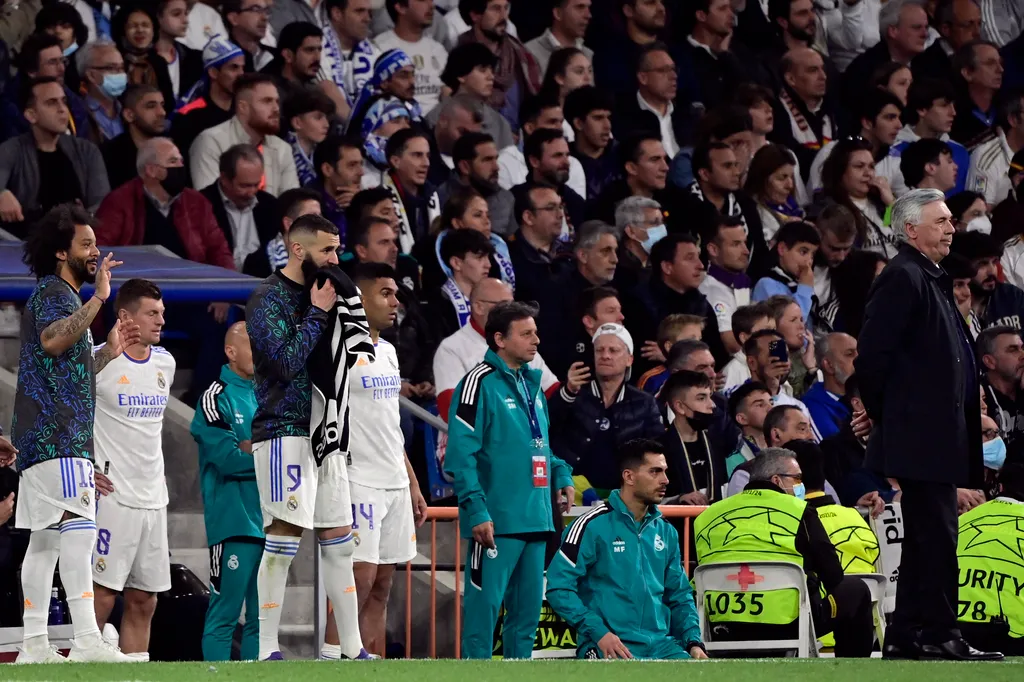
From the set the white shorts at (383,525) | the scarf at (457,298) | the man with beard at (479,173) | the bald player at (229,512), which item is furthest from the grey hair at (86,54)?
the white shorts at (383,525)

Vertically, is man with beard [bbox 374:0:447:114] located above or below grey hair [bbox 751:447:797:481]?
above

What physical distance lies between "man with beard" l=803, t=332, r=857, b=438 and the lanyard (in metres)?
3.38

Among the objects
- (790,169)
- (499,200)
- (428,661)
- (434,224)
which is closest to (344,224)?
(434,224)

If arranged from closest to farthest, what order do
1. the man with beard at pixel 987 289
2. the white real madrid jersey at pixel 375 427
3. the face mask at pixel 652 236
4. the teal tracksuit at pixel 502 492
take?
the teal tracksuit at pixel 502 492 → the white real madrid jersey at pixel 375 427 → the face mask at pixel 652 236 → the man with beard at pixel 987 289

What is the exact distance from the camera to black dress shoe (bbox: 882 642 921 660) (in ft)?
24.5

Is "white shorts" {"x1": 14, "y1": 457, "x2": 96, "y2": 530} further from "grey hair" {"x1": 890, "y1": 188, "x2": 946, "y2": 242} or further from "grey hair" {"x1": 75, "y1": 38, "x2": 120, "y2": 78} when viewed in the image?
"grey hair" {"x1": 75, "y1": 38, "x2": 120, "y2": 78}

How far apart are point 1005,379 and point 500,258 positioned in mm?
3865

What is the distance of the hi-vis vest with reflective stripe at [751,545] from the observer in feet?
28.5

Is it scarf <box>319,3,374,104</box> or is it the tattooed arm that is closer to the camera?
the tattooed arm

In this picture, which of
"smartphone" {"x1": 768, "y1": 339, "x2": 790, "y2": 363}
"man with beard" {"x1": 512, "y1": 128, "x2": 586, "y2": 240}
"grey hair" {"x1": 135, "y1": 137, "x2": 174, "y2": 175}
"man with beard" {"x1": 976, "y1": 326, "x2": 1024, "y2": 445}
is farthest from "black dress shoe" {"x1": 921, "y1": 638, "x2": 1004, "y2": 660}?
"man with beard" {"x1": 512, "y1": 128, "x2": 586, "y2": 240}

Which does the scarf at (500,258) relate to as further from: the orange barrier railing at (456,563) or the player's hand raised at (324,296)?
the player's hand raised at (324,296)

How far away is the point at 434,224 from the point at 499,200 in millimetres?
1238

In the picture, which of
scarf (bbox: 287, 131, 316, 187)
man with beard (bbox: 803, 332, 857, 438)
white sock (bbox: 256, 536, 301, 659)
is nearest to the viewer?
white sock (bbox: 256, 536, 301, 659)

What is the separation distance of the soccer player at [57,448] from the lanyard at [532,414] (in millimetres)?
2485
